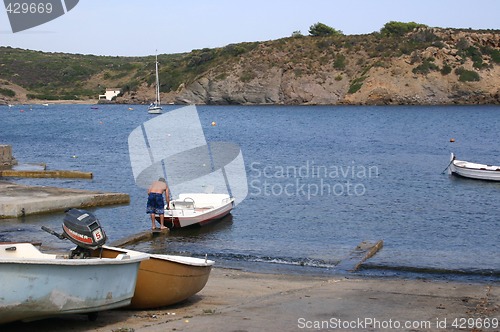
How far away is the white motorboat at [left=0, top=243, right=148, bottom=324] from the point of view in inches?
382

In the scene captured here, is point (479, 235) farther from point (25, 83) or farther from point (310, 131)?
point (25, 83)

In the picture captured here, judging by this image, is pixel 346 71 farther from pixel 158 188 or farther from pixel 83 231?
pixel 83 231

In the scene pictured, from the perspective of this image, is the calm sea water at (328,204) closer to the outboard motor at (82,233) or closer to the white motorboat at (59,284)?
the outboard motor at (82,233)

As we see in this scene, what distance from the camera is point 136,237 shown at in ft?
66.1

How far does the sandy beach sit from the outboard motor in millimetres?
984

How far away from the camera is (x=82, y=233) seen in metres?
11.0

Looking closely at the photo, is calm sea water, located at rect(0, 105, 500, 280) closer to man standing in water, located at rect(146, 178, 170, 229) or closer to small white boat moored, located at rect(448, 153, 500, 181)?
small white boat moored, located at rect(448, 153, 500, 181)

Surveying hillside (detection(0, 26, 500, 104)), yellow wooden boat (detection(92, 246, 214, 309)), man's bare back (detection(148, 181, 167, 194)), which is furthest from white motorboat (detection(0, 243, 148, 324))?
hillside (detection(0, 26, 500, 104))

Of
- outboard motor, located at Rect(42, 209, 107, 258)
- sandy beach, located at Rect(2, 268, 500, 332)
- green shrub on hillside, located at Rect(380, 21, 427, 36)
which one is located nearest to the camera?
sandy beach, located at Rect(2, 268, 500, 332)

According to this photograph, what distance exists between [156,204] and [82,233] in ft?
34.8

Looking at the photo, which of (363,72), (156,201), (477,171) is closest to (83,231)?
(156,201)

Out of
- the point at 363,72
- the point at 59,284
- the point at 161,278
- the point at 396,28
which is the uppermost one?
the point at 396,28

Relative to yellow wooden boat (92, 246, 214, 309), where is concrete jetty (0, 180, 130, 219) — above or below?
below

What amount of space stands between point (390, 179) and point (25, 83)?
534ft
